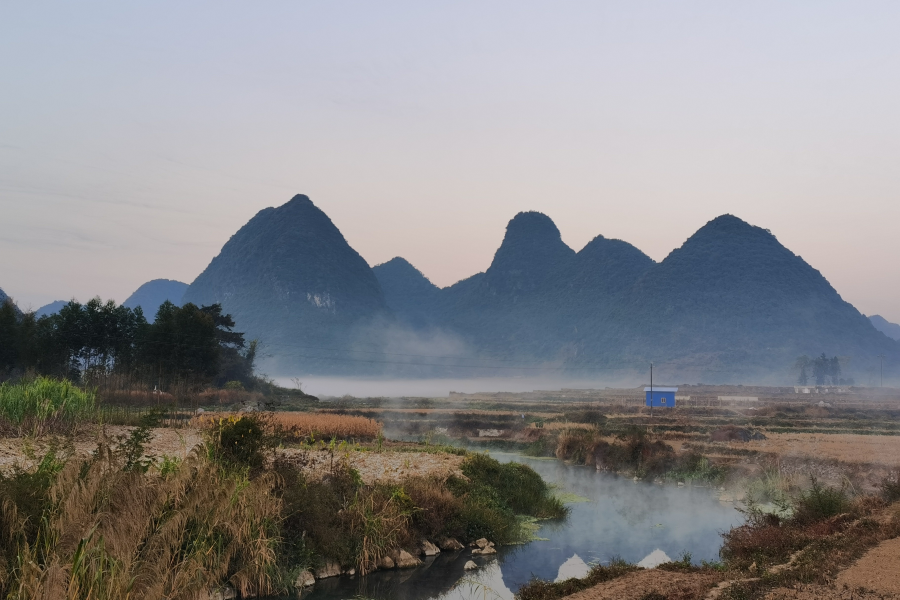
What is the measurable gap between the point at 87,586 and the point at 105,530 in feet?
4.63

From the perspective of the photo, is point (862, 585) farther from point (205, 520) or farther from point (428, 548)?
point (205, 520)

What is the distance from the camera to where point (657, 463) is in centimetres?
3838

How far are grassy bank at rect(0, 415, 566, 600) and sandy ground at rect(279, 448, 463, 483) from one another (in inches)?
36.3

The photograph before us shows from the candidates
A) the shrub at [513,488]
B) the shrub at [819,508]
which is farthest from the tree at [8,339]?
the shrub at [819,508]

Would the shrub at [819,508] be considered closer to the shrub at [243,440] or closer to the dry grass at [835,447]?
the dry grass at [835,447]

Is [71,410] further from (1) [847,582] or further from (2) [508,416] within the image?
(2) [508,416]

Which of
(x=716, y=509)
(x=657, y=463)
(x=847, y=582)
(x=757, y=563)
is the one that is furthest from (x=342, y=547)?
(x=657, y=463)

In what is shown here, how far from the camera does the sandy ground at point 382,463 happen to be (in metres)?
21.4

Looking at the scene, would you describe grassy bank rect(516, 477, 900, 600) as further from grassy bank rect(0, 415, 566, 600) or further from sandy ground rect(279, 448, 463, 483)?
sandy ground rect(279, 448, 463, 483)

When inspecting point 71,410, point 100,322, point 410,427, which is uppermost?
point 100,322

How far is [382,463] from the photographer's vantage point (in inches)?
1009

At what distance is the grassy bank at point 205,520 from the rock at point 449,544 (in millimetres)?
336

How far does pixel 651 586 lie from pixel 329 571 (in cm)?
787

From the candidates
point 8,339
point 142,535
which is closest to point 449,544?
point 142,535
